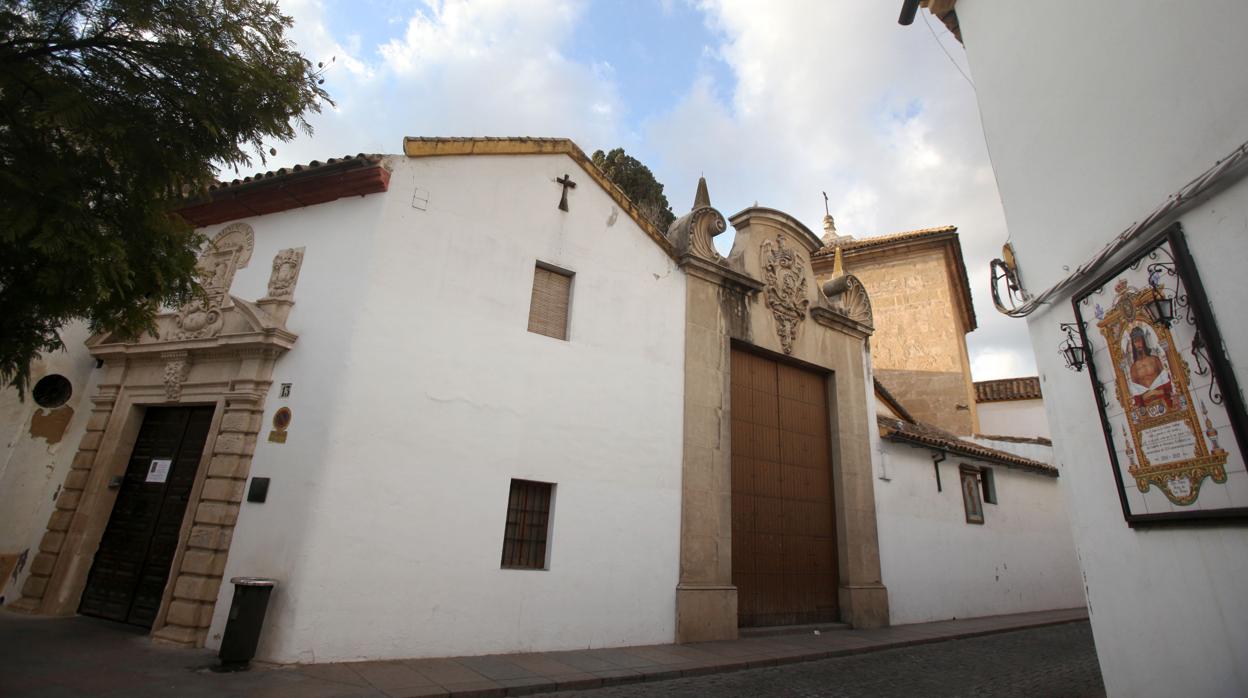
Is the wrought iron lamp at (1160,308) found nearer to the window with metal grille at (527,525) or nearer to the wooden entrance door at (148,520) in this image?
the window with metal grille at (527,525)

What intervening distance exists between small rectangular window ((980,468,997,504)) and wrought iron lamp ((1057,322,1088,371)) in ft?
32.5

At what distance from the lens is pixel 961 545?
1287cm

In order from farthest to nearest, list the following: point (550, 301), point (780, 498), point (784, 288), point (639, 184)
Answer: point (639, 184), point (784, 288), point (780, 498), point (550, 301)

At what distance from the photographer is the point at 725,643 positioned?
8414 millimetres

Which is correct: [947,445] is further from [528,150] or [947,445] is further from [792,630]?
[528,150]

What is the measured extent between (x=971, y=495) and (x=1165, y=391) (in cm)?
1028

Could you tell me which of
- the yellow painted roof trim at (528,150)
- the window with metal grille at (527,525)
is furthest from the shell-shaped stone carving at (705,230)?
the window with metal grille at (527,525)

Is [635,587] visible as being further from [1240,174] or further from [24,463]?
[24,463]

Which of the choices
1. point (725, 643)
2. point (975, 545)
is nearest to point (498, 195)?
point (725, 643)

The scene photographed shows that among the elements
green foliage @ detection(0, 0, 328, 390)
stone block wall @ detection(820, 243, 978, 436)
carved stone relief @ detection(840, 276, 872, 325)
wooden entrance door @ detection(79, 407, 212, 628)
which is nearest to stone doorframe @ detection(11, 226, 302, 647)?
wooden entrance door @ detection(79, 407, 212, 628)

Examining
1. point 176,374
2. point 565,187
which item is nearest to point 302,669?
point 176,374

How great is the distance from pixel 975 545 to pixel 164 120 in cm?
1533

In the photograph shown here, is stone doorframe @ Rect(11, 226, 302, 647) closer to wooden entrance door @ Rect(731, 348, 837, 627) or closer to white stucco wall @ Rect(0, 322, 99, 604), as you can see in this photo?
white stucco wall @ Rect(0, 322, 99, 604)

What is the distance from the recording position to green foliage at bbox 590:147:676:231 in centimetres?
1620
